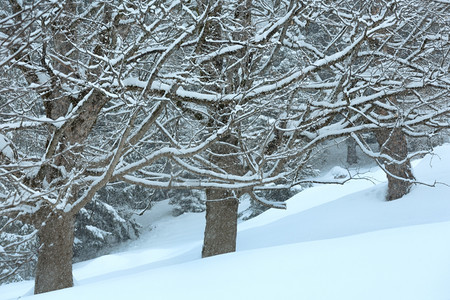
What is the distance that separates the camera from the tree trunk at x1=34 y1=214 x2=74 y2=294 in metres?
6.08

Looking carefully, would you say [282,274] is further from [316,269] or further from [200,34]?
[200,34]

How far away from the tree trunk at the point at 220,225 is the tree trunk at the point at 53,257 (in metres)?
2.03

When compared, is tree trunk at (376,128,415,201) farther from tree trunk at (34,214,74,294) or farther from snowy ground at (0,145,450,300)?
tree trunk at (34,214,74,294)

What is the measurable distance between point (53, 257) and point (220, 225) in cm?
239

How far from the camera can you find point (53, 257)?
613cm

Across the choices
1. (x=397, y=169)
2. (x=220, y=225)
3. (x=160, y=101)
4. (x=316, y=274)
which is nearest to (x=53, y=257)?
(x=220, y=225)

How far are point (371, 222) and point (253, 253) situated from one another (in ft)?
15.6

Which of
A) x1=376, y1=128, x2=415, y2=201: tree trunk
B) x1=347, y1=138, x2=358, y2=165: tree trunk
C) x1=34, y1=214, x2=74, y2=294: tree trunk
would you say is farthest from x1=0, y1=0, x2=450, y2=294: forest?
x1=347, y1=138, x2=358, y2=165: tree trunk

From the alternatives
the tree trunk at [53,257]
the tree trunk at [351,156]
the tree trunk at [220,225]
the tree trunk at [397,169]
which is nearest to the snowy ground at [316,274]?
the tree trunk at [53,257]

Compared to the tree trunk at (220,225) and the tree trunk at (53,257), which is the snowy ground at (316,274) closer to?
the tree trunk at (53,257)

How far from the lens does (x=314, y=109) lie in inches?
263

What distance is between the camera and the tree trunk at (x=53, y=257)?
20.0 feet

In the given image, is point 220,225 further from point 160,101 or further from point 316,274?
point 316,274

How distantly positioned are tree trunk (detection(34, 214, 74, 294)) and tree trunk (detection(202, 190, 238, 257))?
6.67 feet
